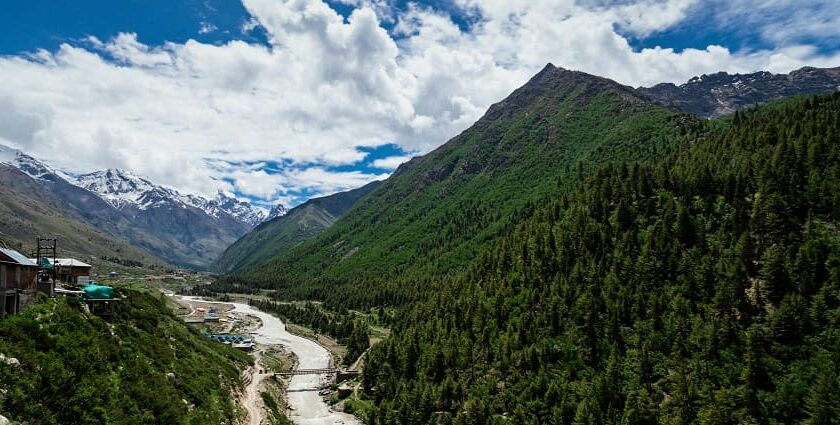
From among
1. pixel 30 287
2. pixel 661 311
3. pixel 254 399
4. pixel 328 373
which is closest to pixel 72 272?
pixel 30 287

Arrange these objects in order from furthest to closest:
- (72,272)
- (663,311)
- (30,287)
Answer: (663,311) < (72,272) < (30,287)

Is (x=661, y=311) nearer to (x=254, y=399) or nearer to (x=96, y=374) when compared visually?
(x=254, y=399)

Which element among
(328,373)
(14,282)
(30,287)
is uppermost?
(14,282)

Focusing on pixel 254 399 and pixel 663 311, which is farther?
pixel 663 311

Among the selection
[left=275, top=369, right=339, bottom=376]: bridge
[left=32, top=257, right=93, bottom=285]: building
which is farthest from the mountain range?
[left=32, top=257, right=93, bottom=285]: building

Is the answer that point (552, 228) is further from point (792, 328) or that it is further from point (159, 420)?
point (159, 420)

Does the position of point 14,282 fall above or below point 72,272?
above

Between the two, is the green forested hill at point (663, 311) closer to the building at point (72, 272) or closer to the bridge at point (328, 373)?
the bridge at point (328, 373)
